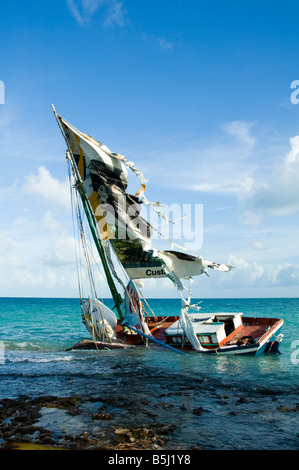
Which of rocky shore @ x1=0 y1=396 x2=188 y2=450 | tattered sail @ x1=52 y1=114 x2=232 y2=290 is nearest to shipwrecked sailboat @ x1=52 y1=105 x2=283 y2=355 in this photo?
tattered sail @ x1=52 y1=114 x2=232 y2=290

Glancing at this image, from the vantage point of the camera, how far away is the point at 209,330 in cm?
2372

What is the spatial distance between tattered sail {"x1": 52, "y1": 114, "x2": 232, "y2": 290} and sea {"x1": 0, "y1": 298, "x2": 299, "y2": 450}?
6.42m

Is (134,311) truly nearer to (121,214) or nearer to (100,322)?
(100,322)

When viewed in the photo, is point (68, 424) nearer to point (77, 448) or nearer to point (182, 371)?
point (77, 448)

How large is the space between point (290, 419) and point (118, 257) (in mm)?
16685

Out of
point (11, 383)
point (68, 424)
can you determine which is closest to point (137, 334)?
point (11, 383)

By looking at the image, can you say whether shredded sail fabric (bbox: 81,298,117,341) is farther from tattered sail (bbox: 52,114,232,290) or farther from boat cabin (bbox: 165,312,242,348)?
boat cabin (bbox: 165,312,242,348)

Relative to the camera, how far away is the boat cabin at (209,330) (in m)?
23.3

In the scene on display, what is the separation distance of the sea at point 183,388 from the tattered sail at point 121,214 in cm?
642

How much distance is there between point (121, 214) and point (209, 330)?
10.8m

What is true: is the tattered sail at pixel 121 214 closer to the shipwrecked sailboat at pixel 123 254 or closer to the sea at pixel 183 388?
the shipwrecked sailboat at pixel 123 254

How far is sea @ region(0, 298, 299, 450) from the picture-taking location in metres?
11.5

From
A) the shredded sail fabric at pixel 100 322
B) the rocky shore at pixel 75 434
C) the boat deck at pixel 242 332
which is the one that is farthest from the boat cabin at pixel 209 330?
the rocky shore at pixel 75 434

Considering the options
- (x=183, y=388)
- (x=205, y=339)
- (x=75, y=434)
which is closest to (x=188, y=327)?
(x=205, y=339)
